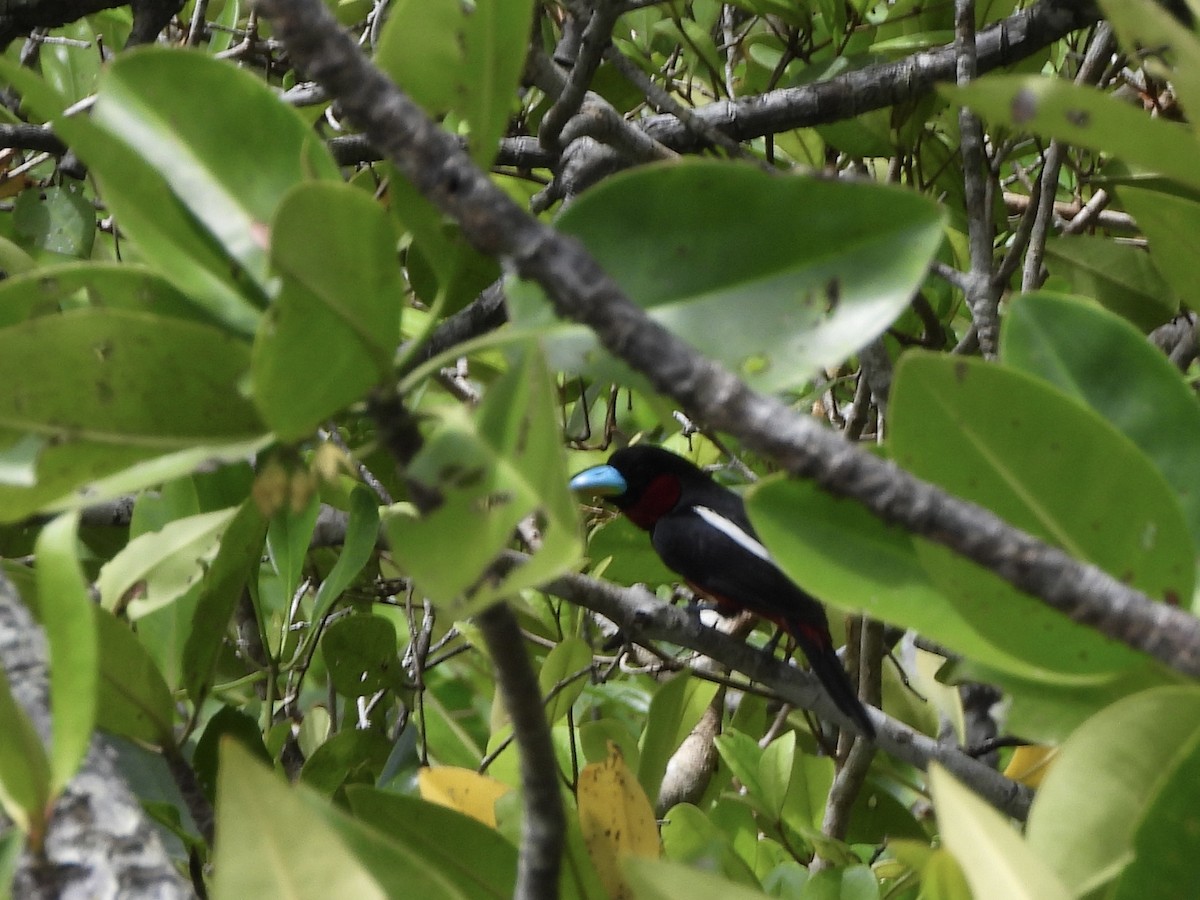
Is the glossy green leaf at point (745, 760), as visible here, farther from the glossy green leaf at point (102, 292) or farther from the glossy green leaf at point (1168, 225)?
the glossy green leaf at point (102, 292)

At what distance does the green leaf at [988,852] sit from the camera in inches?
23.3

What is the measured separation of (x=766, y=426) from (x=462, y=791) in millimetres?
669

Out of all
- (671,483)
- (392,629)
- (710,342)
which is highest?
(710,342)

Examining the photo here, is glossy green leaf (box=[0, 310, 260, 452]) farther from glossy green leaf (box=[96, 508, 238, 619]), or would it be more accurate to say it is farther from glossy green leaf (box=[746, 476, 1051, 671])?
glossy green leaf (box=[746, 476, 1051, 671])

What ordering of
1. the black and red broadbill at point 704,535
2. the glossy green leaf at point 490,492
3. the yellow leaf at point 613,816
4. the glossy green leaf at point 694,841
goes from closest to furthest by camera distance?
the glossy green leaf at point 490,492 < the yellow leaf at point 613,816 < the glossy green leaf at point 694,841 < the black and red broadbill at point 704,535

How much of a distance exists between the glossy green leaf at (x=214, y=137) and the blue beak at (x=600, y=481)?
2.39m

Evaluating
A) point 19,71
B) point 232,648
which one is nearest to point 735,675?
point 232,648

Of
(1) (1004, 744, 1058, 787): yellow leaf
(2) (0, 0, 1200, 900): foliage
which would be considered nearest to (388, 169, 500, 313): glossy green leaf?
(2) (0, 0, 1200, 900): foliage

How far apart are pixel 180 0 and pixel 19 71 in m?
1.70

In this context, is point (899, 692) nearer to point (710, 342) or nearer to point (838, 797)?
point (838, 797)

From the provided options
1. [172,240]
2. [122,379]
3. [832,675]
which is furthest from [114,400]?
[832,675]

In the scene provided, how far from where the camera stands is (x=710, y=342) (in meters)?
0.70

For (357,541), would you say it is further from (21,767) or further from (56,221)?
(56,221)

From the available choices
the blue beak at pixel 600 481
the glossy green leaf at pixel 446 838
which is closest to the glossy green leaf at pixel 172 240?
the glossy green leaf at pixel 446 838
